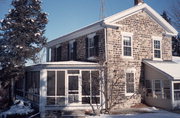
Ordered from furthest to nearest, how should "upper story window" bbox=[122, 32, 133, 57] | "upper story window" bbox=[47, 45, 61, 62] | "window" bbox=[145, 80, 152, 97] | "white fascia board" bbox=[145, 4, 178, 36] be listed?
"upper story window" bbox=[47, 45, 61, 62] < "white fascia board" bbox=[145, 4, 178, 36] < "window" bbox=[145, 80, 152, 97] < "upper story window" bbox=[122, 32, 133, 57]

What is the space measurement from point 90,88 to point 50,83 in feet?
9.83

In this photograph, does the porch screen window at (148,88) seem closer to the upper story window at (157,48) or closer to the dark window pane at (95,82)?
the upper story window at (157,48)

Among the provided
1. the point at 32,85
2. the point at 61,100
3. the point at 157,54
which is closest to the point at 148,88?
the point at 157,54

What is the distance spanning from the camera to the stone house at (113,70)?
1616 centimetres

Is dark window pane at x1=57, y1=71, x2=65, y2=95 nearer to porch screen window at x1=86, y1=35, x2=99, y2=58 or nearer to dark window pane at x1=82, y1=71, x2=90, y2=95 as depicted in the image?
dark window pane at x1=82, y1=71, x2=90, y2=95

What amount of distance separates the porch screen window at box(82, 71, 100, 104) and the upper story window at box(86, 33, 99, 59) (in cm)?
256

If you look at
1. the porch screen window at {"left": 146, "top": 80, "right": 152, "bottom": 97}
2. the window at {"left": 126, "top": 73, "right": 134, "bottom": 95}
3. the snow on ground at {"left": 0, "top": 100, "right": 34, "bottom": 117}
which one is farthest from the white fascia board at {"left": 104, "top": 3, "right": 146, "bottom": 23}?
the snow on ground at {"left": 0, "top": 100, "right": 34, "bottom": 117}

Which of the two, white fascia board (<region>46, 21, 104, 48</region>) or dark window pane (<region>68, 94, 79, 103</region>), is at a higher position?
white fascia board (<region>46, 21, 104, 48</region>)

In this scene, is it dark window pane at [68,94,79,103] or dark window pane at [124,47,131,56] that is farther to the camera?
dark window pane at [124,47,131,56]

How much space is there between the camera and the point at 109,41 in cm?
1761

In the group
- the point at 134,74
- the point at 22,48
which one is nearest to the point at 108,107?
the point at 134,74

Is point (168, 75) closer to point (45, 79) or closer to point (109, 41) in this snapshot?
point (109, 41)

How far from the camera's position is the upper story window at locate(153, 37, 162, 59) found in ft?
67.1

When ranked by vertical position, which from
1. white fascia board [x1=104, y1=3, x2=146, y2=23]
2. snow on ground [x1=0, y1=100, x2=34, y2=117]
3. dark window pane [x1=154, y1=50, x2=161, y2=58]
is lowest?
snow on ground [x1=0, y1=100, x2=34, y2=117]
